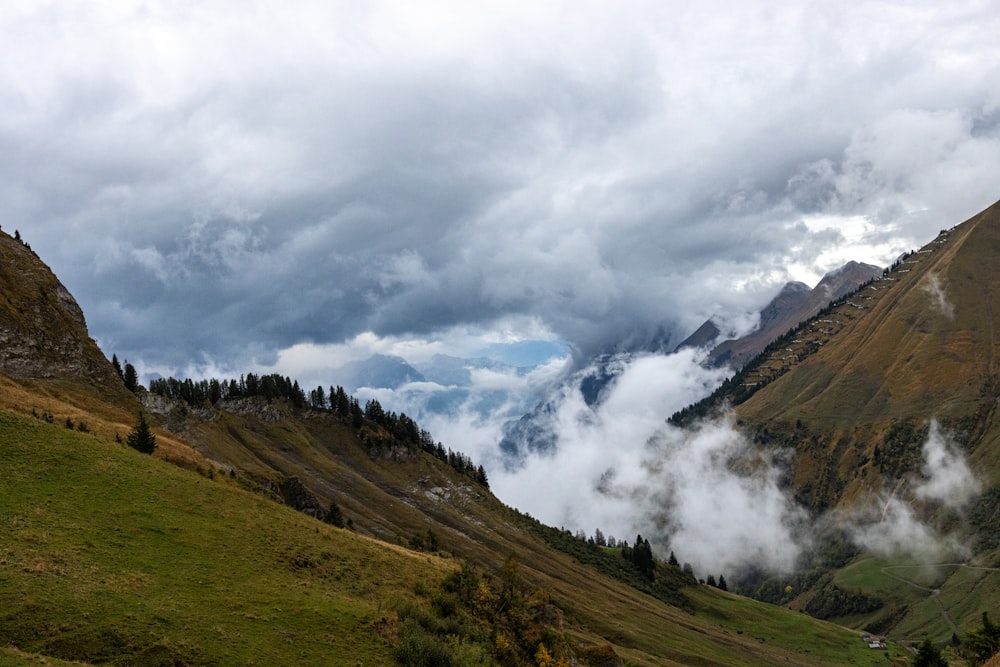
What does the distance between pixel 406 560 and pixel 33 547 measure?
34.2 m

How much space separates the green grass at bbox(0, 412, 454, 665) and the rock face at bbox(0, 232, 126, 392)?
44735 millimetres

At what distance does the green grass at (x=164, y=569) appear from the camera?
38034mm

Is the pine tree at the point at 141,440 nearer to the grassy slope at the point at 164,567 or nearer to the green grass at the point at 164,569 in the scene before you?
the grassy slope at the point at 164,567

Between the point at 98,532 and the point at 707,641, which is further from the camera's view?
the point at 707,641

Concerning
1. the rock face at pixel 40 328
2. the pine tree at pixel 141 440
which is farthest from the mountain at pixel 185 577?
the pine tree at pixel 141 440

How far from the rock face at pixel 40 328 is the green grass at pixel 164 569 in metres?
44.7

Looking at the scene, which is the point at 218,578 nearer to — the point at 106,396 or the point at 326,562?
the point at 326,562

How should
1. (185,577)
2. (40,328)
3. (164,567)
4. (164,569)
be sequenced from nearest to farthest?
(185,577) < (164,569) < (164,567) < (40,328)

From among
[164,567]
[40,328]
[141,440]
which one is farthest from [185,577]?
[40,328]

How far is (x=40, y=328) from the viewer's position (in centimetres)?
10475

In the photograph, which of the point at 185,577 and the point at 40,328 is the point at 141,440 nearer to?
the point at 185,577

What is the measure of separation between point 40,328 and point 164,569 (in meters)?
78.7

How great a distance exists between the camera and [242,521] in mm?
59750

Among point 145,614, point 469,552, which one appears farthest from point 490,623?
point 469,552
